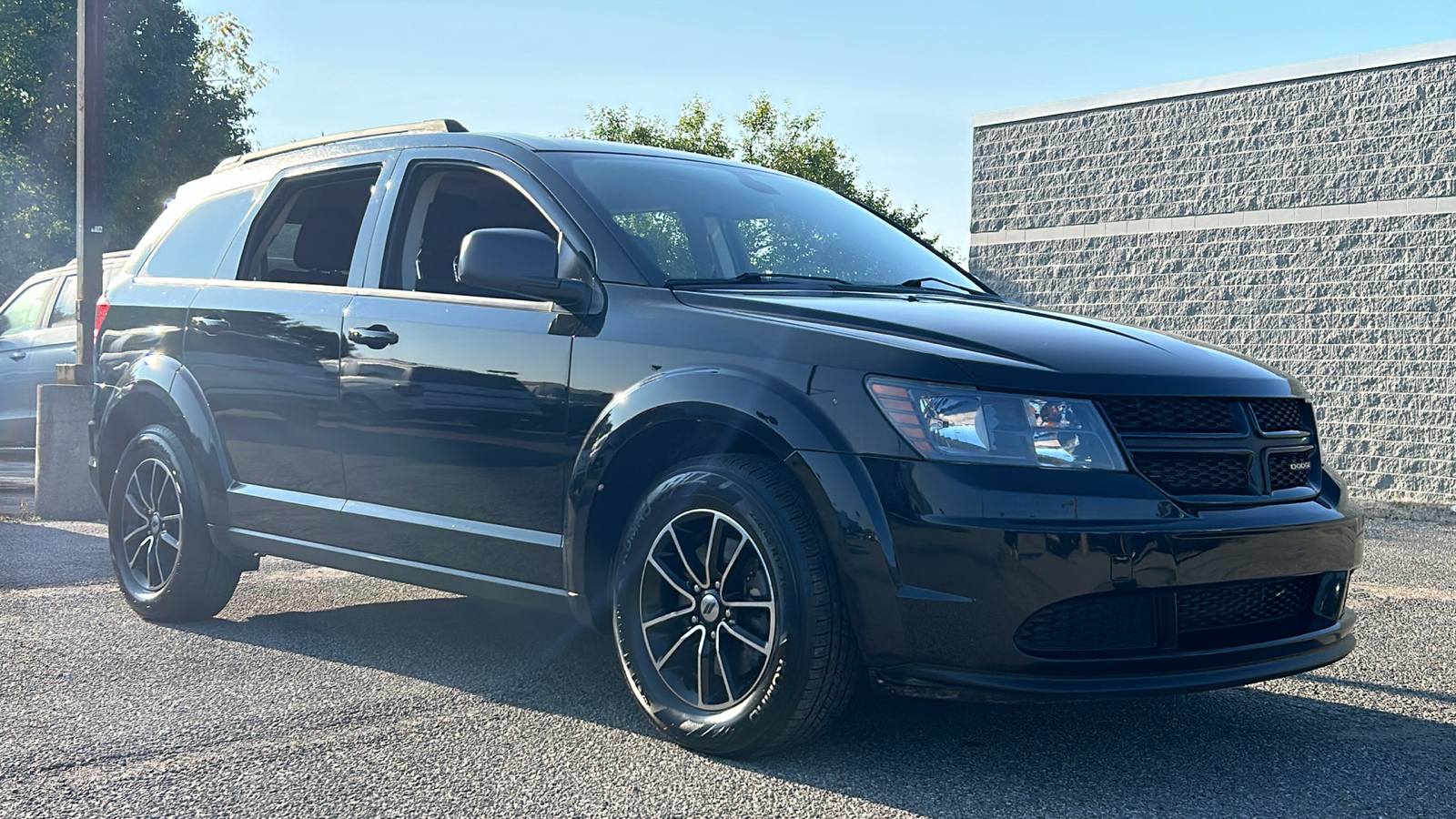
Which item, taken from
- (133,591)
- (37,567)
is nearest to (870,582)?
(133,591)

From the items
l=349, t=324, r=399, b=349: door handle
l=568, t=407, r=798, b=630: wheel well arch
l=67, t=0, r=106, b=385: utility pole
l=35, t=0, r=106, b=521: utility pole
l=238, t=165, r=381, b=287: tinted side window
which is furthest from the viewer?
l=67, t=0, r=106, b=385: utility pole

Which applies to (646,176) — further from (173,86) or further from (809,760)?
(173,86)

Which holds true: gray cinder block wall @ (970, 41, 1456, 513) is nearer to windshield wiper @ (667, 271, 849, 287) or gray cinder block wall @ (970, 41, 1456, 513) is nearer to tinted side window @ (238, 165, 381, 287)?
windshield wiper @ (667, 271, 849, 287)

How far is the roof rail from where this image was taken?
5074mm

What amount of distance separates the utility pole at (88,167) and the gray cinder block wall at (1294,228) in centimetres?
1041

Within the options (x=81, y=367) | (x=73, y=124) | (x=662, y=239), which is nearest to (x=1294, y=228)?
(x=81, y=367)

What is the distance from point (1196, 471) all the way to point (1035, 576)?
1.80ft

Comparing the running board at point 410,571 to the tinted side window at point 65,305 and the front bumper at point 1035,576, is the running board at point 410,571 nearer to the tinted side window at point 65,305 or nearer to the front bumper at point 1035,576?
the front bumper at point 1035,576

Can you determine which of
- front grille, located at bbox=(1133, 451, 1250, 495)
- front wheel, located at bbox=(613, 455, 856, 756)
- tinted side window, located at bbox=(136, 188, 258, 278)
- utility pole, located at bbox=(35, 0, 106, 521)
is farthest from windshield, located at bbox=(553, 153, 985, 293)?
utility pole, located at bbox=(35, 0, 106, 521)

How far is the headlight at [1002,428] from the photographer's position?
3.38 metres

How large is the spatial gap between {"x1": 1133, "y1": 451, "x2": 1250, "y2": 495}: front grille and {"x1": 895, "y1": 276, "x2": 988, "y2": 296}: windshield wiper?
5.00 feet

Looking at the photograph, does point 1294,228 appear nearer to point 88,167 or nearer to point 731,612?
point 88,167

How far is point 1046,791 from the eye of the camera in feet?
11.3

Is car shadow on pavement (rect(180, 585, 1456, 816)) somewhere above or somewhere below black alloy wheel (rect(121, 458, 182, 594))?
below
